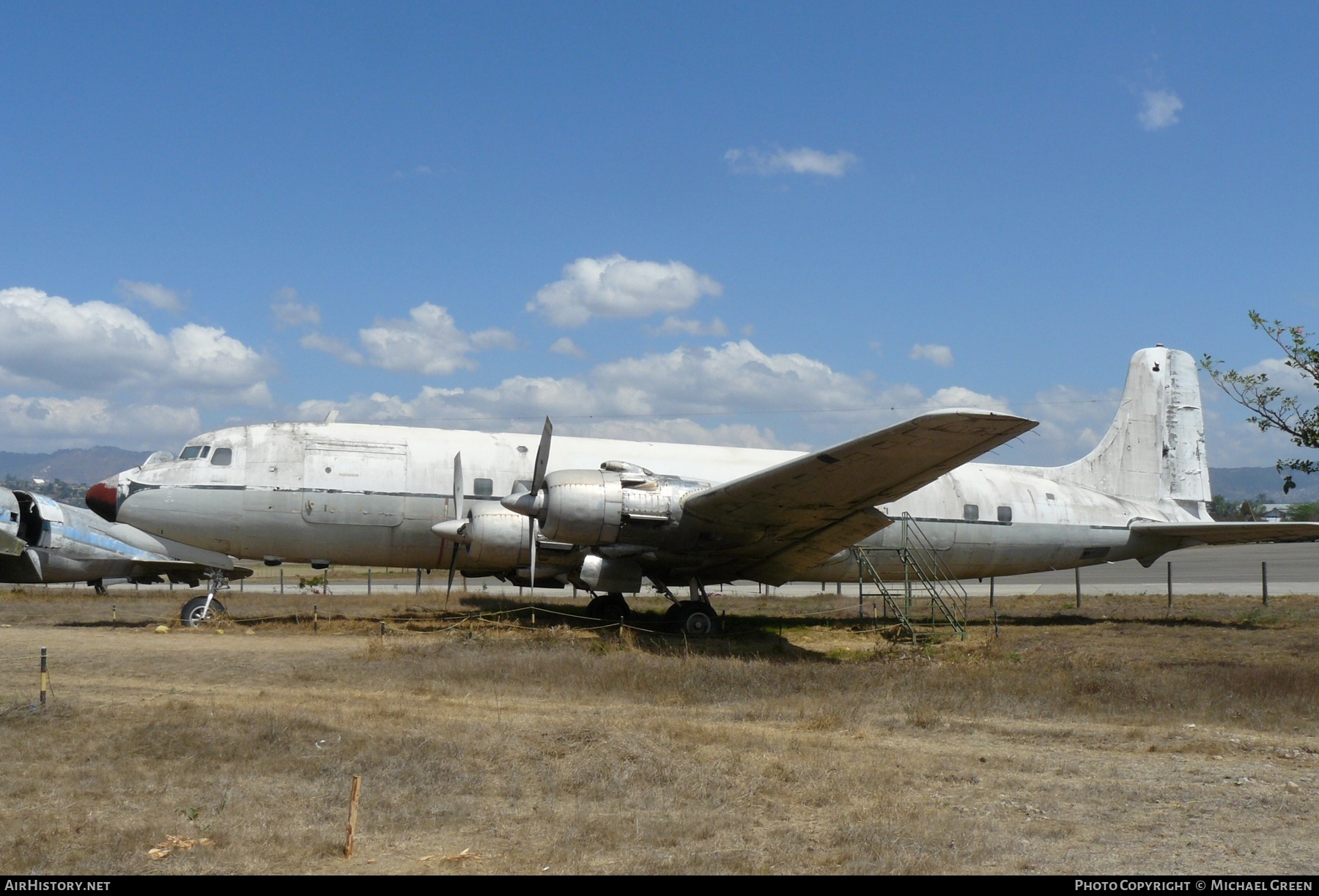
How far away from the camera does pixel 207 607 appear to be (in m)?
18.7

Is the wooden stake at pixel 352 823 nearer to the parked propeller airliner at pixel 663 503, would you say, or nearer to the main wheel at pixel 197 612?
the parked propeller airliner at pixel 663 503

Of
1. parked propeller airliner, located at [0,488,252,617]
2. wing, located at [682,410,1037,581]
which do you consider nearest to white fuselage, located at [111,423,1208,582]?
wing, located at [682,410,1037,581]

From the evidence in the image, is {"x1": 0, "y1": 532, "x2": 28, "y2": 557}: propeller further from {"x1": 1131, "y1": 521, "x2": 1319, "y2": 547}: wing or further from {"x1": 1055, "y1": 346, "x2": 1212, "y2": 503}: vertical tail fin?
{"x1": 1131, "y1": 521, "x2": 1319, "y2": 547}: wing

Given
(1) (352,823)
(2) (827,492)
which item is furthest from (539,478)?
(1) (352,823)

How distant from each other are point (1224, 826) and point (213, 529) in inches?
656

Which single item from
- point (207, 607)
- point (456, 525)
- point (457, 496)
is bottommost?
point (207, 607)

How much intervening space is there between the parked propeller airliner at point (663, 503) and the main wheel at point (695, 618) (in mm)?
47

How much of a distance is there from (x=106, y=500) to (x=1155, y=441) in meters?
23.1

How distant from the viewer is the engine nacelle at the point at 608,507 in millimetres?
15656

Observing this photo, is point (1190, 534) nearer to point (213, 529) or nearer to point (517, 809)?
point (517, 809)

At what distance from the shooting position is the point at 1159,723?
1062 centimetres

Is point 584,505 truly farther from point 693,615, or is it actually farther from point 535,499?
point 693,615
